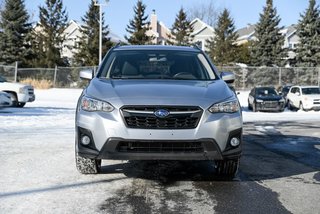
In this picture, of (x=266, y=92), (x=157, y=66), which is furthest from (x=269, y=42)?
(x=157, y=66)

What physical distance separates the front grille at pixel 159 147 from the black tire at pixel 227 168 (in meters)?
0.69

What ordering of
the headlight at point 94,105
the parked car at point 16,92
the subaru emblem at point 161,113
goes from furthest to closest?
1. the parked car at point 16,92
2. the headlight at point 94,105
3. the subaru emblem at point 161,113

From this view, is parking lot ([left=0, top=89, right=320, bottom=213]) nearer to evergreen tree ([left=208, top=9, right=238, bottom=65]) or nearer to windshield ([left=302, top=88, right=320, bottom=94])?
windshield ([left=302, top=88, right=320, bottom=94])

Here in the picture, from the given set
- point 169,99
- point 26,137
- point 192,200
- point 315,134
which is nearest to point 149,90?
point 169,99

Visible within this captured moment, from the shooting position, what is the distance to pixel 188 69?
648cm

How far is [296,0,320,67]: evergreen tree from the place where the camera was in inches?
1802

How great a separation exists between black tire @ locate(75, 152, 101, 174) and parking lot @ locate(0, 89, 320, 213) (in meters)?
0.08

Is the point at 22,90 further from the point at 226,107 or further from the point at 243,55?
the point at 243,55

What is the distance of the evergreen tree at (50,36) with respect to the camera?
50562mm

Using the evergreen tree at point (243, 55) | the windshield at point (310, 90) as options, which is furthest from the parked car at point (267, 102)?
the evergreen tree at point (243, 55)

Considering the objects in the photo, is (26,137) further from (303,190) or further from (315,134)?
(315,134)

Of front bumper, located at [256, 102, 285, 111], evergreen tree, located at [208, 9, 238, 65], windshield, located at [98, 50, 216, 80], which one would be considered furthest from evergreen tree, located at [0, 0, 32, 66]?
windshield, located at [98, 50, 216, 80]

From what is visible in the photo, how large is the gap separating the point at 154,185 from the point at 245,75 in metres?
34.1

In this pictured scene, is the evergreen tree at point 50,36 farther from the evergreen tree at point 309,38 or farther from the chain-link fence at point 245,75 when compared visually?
the evergreen tree at point 309,38
